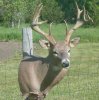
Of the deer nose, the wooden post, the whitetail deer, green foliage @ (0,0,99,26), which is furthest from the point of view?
green foliage @ (0,0,99,26)

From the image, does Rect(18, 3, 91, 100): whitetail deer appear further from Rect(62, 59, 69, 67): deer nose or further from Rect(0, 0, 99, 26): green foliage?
Rect(0, 0, 99, 26): green foliage

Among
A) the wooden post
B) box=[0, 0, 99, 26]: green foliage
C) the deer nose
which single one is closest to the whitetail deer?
the deer nose

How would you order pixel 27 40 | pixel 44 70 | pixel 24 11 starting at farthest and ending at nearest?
pixel 24 11 → pixel 27 40 → pixel 44 70

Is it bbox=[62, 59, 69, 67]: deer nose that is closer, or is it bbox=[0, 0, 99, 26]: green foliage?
bbox=[62, 59, 69, 67]: deer nose

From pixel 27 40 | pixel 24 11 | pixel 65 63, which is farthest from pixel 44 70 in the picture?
pixel 24 11

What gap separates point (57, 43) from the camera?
6.03 m

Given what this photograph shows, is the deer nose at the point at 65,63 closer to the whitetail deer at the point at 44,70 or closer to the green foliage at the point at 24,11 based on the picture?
the whitetail deer at the point at 44,70

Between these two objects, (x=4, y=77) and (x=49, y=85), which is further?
(x=4, y=77)

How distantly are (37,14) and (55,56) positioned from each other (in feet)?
2.89

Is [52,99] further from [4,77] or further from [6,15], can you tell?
[6,15]

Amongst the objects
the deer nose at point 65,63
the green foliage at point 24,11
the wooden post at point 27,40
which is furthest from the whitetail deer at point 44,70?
the green foliage at point 24,11

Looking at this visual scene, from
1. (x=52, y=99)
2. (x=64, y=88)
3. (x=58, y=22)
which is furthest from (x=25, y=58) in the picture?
(x=58, y=22)

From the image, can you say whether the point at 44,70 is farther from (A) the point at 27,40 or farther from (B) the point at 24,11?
(B) the point at 24,11

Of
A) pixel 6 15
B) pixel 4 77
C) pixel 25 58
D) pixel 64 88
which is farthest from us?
pixel 6 15
